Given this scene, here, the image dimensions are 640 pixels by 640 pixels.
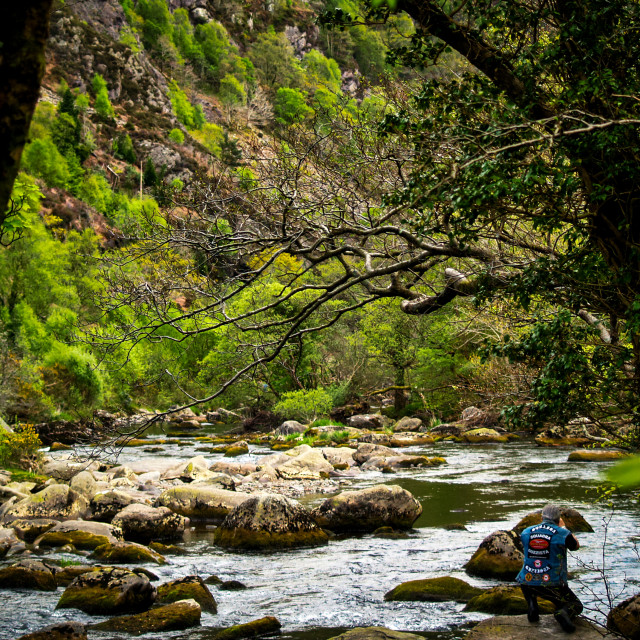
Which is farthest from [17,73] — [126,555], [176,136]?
[176,136]

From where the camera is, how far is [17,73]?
1.46 m

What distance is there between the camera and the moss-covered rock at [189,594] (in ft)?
26.3

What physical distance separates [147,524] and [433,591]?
5.98 metres

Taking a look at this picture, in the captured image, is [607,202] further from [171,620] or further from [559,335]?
[171,620]

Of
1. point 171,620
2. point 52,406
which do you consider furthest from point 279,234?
point 52,406

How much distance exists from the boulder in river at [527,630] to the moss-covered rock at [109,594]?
408 cm

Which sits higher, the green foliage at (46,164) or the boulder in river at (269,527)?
the green foliage at (46,164)

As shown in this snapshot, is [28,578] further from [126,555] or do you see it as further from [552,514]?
[552,514]

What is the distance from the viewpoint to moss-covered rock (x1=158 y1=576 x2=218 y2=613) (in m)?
8.02

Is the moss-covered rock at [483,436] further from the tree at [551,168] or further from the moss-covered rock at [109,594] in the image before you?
the moss-covered rock at [109,594]

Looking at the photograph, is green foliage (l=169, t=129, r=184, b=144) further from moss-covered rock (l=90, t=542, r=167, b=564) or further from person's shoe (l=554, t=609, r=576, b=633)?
person's shoe (l=554, t=609, r=576, b=633)

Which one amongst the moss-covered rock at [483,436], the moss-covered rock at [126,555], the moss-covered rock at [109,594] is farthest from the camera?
the moss-covered rock at [483,436]

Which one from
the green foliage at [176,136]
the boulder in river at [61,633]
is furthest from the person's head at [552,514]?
the green foliage at [176,136]

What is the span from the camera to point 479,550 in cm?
958
